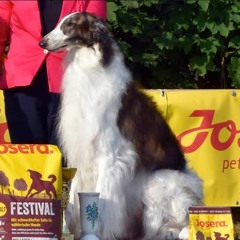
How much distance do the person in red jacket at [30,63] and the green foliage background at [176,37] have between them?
261 cm

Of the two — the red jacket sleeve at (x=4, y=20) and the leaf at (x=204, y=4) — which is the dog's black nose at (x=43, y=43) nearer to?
the red jacket sleeve at (x=4, y=20)

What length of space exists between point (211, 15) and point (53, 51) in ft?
11.1

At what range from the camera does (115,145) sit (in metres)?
5.44

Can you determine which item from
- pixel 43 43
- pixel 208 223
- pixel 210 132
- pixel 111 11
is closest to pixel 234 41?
pixel 111 11

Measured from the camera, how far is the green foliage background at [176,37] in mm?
8289

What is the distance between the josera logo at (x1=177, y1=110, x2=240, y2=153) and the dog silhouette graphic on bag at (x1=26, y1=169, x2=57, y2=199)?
2.61 meters

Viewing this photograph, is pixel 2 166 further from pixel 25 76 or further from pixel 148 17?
pixel 148 17

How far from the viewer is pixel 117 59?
213 inches

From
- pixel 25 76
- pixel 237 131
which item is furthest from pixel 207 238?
pixel 237 131

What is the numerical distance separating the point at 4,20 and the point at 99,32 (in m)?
0.71

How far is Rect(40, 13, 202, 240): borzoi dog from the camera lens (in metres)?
5.34

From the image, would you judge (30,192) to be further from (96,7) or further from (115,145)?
(96,7)

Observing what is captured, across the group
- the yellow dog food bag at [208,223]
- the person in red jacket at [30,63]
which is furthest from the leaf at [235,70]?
the yellow dog food bag at [208,223]

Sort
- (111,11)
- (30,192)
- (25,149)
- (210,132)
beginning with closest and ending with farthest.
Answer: (30,192) → (25,149) → (210,132) → (111,11)
